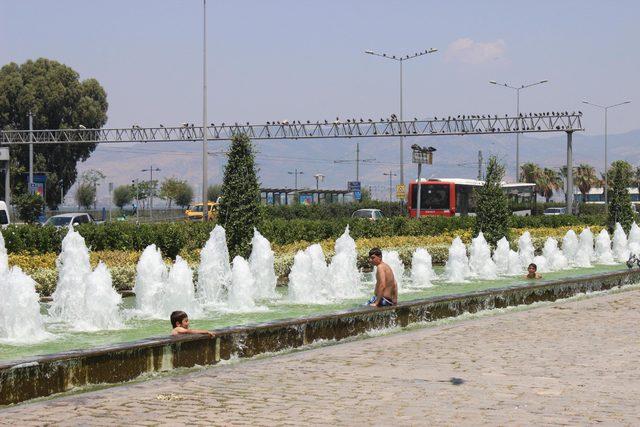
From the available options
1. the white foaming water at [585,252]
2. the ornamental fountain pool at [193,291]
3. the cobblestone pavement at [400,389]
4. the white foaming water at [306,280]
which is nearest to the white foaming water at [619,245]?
the white foaming water at [585,252]

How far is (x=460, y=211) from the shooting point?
55969mm

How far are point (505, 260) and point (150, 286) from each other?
576 inches

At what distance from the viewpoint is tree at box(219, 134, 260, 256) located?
2573 centimetres

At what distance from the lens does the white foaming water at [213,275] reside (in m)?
19.8

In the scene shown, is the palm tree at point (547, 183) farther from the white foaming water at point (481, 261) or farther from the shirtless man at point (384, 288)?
the shirtless man at point (384, 288)

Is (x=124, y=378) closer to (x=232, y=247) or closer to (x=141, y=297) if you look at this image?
(x=141, y=297)

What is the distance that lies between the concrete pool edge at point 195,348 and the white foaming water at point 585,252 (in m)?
17.7

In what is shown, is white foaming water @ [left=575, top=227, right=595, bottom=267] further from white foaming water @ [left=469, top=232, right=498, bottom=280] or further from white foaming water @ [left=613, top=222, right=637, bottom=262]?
white foaming water @ [left=469, top=232, right=498, bottom=280]

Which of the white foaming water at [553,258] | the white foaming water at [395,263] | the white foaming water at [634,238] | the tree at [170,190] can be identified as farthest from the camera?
the tree at [170,190]

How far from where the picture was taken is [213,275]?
20266 mm

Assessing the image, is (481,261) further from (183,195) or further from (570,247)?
(183,195)

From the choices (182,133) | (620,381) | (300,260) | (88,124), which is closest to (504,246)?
(300,260)

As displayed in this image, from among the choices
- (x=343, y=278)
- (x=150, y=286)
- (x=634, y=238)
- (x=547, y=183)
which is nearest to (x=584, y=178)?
(x=547, y=183)

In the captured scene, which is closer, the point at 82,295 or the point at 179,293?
the point at 82,295
